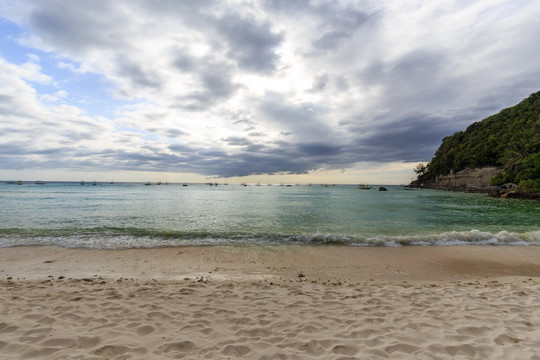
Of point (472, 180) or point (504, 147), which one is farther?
point (472, 180)

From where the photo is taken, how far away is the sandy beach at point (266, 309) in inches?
147

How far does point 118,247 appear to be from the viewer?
12.1 meters

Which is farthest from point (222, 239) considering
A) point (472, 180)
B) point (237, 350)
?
point (472, 180)

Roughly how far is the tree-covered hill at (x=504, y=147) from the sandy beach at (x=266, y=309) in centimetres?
6258

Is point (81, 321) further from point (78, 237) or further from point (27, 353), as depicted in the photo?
point (78, 237)

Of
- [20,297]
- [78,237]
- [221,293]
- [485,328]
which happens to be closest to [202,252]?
[221,293]

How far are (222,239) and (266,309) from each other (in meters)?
9.06

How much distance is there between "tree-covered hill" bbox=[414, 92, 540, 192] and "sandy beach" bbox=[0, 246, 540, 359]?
6258 cm

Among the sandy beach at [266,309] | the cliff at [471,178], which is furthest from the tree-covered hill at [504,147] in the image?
the sandy beach at [266,309]

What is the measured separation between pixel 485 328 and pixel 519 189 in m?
70.3

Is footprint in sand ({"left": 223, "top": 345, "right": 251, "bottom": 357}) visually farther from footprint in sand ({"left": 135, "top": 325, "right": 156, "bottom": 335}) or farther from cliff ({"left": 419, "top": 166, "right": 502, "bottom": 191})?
cliff ({"left": 419, "top": 166, "right": 502, "bottom": 191})

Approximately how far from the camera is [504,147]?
279 feet

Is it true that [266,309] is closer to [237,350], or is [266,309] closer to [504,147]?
[237,350]

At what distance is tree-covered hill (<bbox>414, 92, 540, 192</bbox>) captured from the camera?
56.2 meters
